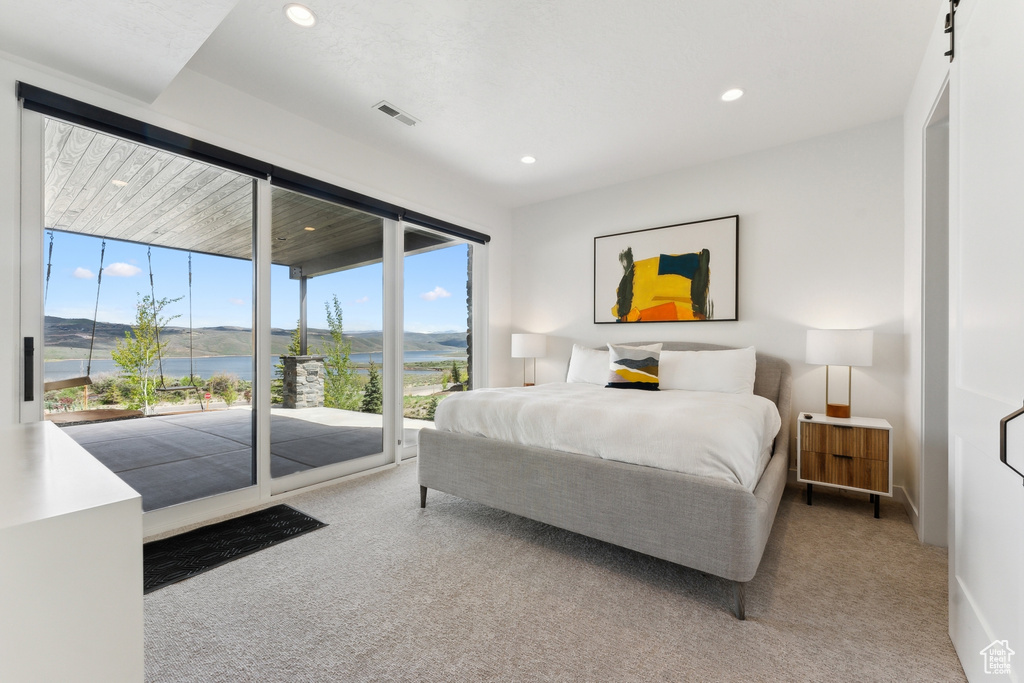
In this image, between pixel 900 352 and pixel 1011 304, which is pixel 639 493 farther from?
pixel 900 352

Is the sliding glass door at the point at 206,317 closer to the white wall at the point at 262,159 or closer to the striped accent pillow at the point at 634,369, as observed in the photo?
the white wall at the point at 262,159

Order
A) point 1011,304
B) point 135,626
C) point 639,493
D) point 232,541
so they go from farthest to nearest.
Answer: point 232,541
point 639,493
point 1011,304
point 135,626

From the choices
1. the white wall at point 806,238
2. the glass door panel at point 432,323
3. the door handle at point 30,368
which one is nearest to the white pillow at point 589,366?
the white wall at point 806,238

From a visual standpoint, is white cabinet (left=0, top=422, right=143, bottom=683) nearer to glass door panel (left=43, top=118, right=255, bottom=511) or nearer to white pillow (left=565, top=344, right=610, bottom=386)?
glass door panel (left=43, top=118, right=255, bottom=511)

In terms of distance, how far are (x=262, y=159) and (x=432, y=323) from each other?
188 centimetres

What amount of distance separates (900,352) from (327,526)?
151 inches

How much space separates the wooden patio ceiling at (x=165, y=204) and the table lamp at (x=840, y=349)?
346 centimetres

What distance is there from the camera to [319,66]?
251 cm

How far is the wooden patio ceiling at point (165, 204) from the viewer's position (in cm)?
223

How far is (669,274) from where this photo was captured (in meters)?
3.90

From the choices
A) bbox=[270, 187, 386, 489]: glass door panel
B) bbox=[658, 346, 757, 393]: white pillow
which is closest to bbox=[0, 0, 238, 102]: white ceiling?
bbox=[270, 187, 386, 489]: glass door panel

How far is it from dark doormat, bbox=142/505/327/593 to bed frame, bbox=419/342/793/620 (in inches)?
31.3

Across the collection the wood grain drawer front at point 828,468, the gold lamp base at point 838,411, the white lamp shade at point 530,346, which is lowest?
the wood grain drawer front at point 828,468

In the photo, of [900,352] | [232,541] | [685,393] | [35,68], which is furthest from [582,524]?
[35,68]
